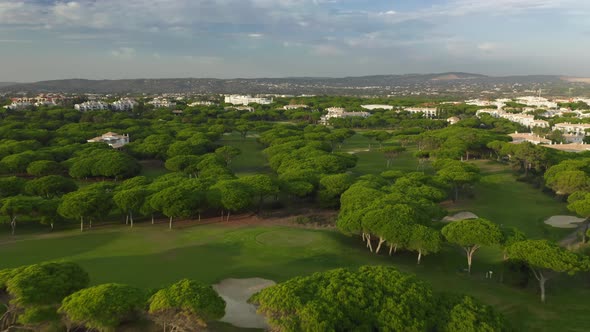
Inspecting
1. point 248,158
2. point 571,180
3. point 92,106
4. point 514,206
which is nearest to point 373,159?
point 248,158

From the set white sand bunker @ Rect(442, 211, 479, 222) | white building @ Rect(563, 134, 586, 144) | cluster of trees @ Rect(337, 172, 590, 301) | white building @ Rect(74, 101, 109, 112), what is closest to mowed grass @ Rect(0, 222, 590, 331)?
cluster of trees @ Rect(337, 172, 590, 301)

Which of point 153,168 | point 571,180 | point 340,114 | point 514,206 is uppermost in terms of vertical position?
point 340,114

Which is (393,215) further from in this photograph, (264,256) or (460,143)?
(460,143)

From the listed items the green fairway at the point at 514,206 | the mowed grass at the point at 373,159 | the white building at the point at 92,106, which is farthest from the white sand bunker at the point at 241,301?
the white building at the point at 92,106

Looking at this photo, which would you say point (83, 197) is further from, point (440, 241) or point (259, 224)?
point (440, 241)

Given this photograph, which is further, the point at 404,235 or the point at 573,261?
the point at 404,235

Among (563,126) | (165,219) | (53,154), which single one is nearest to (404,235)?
(165,219)
